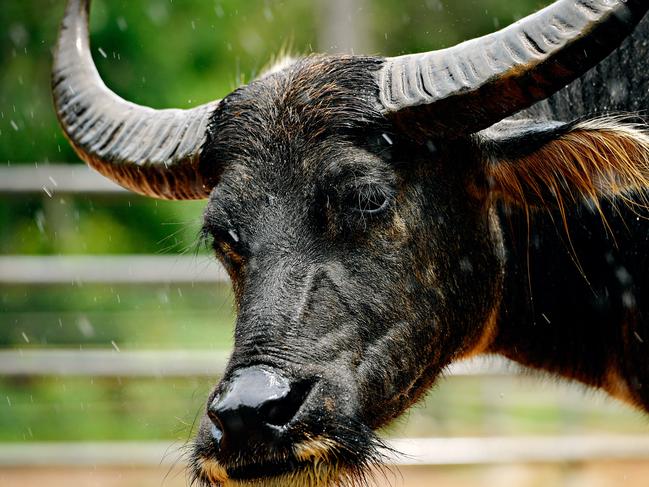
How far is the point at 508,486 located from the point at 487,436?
0.58 m

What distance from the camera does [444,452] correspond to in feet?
29.7

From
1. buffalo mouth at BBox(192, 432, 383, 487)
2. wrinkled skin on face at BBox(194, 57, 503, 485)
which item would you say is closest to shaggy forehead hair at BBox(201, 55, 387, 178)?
wrinkled skin on face at BBox(194, 57, 503, 485)

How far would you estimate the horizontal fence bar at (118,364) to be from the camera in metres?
9.06

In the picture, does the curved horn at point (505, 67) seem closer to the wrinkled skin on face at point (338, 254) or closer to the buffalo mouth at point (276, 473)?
the wrinkled skin on face at point (338, 254)

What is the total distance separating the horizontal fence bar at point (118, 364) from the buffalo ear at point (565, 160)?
4.86 m

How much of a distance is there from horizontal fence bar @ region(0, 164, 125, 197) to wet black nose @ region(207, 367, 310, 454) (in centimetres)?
626

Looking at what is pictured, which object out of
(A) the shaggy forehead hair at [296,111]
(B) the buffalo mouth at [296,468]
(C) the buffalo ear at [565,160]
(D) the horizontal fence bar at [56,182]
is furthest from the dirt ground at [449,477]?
(B) the buffalo mouth at [296,468]

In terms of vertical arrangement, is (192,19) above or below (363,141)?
below

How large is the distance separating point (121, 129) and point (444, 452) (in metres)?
5.19

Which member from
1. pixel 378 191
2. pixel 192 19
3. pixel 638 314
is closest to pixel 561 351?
pixel 638 314

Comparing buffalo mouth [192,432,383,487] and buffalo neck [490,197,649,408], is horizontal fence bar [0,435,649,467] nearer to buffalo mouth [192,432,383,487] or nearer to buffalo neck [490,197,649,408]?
buffalo neck [490,197,649,408]

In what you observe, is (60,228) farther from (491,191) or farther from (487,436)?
(491,191)

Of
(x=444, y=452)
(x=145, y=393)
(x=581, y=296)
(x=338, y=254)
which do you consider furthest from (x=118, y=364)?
(x=338, y=254)

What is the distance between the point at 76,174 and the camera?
31.6ft
